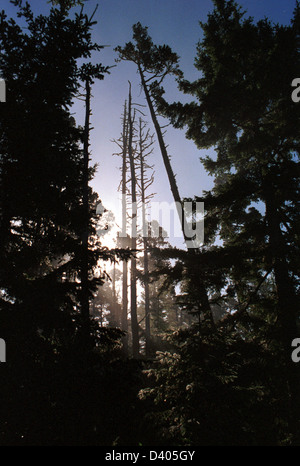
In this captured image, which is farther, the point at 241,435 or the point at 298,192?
the point at 298,192

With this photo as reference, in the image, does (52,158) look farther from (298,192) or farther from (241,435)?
(298,192)

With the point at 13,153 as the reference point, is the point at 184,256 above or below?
below

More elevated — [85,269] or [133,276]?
[133,276]

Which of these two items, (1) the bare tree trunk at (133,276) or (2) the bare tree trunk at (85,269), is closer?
(2) the bare tree trunk at (85,269)

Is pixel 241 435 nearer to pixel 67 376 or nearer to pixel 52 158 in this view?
pixel 67 376

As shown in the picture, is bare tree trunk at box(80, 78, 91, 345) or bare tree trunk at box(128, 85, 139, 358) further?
bare tree trunk at box(128, 85, 139, 358)

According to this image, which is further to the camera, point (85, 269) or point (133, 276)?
point (133, 276)

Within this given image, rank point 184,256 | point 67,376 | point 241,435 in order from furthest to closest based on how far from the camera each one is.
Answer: point 184,256 → point 67,376 → point 241,435
